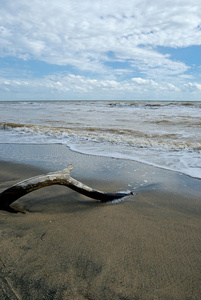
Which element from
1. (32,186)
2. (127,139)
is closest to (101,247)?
(32,186)

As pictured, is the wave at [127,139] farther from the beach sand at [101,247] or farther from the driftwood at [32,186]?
the driftwood at [32,186]

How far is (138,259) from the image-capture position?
1630 mm

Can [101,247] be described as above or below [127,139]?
below

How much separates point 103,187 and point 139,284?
211 cm

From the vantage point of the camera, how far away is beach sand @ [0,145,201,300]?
1.36 metres

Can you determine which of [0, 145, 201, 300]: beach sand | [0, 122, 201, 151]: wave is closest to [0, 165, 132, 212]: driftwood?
[0, 145, 201, 300]: beach sand

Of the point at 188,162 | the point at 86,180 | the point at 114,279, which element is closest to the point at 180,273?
the point at 114,279

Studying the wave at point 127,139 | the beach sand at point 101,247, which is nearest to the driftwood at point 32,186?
the beach sand at point 101,247

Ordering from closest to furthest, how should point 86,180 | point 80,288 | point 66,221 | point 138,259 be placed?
point 80,288
point 138,259
point 66,221
point 86,180

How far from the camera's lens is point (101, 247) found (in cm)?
175

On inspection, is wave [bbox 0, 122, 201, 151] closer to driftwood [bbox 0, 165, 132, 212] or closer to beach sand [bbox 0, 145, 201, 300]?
→ beach sand [bbox 0, 145, 201, 300]

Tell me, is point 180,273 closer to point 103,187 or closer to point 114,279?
point 114,279

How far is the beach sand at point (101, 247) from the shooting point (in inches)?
53.4

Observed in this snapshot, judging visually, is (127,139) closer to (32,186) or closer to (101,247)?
(32,186)
